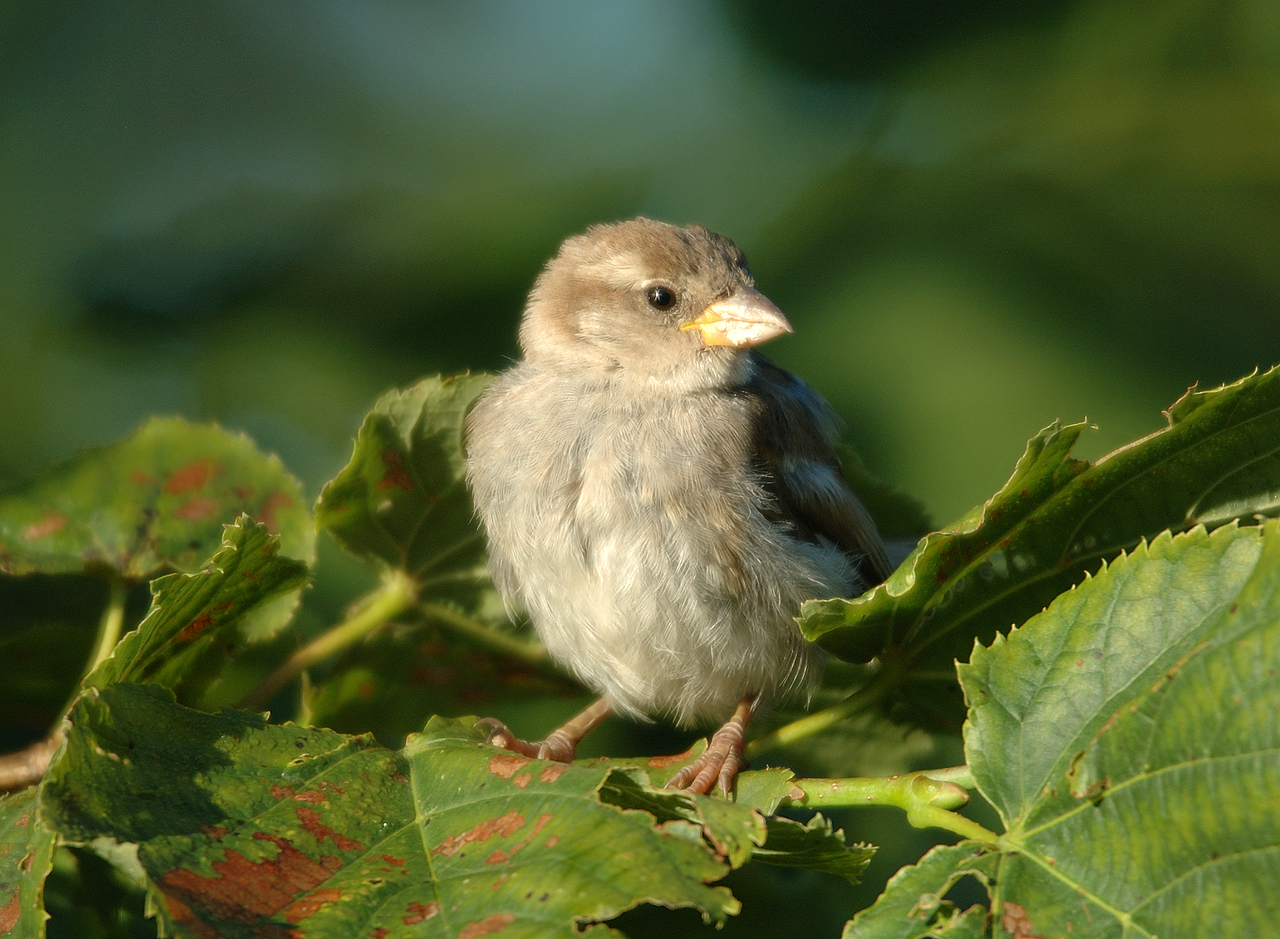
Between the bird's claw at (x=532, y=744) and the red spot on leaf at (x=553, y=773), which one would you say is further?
the bird's claw at (x=532, y=744)

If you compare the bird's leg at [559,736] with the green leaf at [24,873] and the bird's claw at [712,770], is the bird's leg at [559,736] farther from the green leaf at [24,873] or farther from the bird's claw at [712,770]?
the green leaf at [24,873]

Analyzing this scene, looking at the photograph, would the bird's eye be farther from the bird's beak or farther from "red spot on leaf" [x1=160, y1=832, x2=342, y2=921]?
"red spot on leaf" [x1=160, y1=832, x2=342, y2=921]

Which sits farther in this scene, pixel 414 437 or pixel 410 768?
pixel 414 437

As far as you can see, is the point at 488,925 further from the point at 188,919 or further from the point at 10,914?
the point at 10,914

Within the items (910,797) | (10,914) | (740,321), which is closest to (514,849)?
(910,797)

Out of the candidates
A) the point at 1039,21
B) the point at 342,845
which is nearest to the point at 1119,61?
the point at 1039,21

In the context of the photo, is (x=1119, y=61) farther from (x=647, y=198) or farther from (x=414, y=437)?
(x=414, y=437)

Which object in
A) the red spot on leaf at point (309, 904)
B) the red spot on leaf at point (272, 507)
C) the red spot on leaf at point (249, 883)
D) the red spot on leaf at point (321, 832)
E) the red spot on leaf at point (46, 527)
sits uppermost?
the red spot on leaf at point (272, 507)

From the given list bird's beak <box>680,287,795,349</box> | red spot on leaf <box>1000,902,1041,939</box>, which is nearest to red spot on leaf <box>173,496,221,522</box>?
bird's beak <box>680,287,795,349</box>

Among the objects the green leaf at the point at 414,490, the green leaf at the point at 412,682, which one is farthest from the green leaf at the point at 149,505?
the green leaf at the point at 412,682
